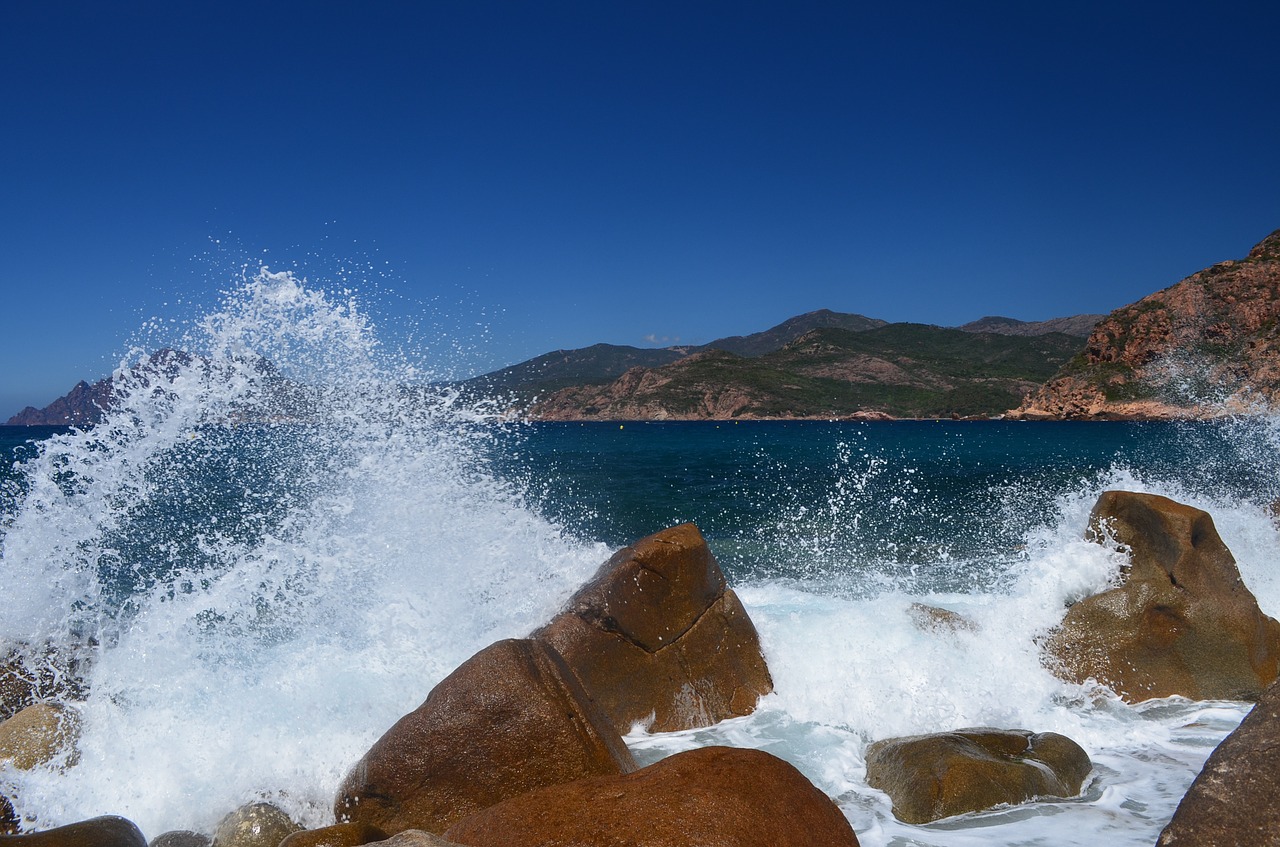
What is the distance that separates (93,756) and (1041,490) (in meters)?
29.7

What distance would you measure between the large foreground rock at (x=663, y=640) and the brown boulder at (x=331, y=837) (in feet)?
11.3

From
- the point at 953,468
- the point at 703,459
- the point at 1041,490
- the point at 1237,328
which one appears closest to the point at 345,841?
the point at 1041,490

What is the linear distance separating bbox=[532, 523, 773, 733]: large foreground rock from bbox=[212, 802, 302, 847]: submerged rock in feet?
10.1

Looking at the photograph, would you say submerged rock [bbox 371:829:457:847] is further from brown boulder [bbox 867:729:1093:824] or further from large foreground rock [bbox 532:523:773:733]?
large foreground rock [bbox 532:523:773:733]

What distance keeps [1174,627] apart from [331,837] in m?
9.23

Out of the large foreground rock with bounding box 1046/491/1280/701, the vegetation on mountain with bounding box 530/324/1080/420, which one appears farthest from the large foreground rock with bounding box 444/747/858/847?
the vegetation on mountain with bounding box 530/324/1080/420

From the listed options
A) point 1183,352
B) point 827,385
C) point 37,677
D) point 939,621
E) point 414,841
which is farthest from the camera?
point 827,385

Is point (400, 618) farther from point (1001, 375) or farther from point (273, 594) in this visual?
point (1001, 375)

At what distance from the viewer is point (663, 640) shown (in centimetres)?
880

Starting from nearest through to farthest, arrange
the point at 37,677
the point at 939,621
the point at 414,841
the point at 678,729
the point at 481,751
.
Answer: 1. the point at 414,841
2. the point at 481,751
3. the point at 37,677
4. the point at 678,729
5. the point at 939,621

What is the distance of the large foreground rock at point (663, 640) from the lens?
8.53 m

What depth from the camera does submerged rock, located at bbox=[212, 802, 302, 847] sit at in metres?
5.87

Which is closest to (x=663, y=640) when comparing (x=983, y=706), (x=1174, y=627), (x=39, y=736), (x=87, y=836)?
(x=983, y=706)

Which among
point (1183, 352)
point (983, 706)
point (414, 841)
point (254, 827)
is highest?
point (1183, 352)
